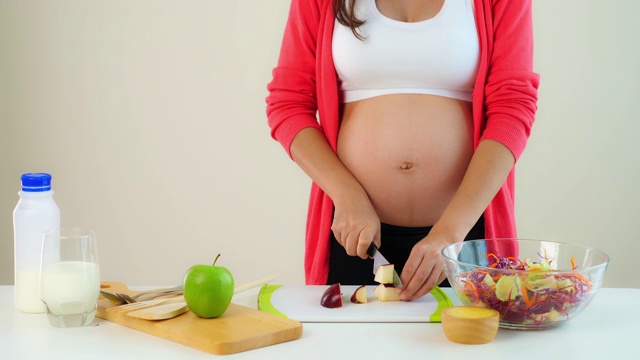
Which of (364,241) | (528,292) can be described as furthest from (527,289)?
(364,241)

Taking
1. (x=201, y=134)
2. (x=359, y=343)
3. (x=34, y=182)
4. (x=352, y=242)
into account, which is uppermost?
(x=201, y=134)

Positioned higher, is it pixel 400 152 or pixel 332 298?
pixel 400 152

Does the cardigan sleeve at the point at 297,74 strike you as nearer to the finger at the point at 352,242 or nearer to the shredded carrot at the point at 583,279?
the finger at the point at 352,242

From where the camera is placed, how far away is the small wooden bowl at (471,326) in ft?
3.96

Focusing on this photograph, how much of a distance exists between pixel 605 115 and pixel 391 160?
1.64 meters

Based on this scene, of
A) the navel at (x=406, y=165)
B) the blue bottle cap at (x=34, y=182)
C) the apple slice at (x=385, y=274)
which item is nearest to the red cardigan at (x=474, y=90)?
the navel at (x=406, y=165)

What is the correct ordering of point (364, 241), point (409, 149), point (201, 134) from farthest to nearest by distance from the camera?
point (201, 134) → point (409, 149) → point (364, 241)

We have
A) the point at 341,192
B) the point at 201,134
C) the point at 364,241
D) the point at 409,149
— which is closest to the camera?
the point at 364,241

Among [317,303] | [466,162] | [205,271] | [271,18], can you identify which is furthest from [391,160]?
[271,18]

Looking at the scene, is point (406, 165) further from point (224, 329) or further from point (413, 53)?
point (224, 329)

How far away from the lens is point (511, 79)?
1.73m

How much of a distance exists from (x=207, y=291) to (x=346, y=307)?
10.2 inches

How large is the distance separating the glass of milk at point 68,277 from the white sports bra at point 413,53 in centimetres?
73

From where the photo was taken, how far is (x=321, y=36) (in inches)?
72.3
